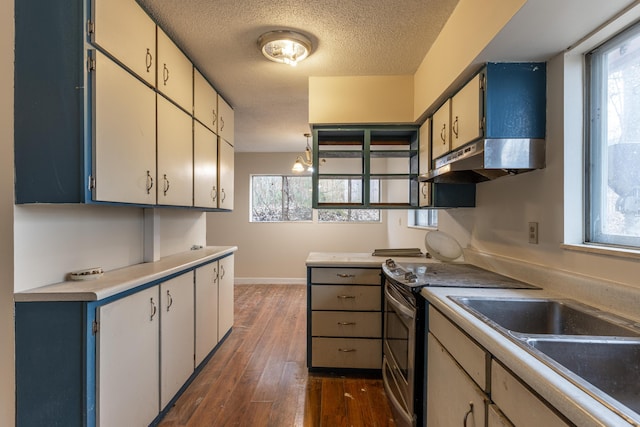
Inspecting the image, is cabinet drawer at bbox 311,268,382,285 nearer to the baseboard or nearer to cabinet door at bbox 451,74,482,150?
cabinet door at bbox 451,74,482,150

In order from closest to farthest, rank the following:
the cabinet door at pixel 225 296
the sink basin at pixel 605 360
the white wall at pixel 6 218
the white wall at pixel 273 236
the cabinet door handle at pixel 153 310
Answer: the sink basin at pixel 605 360, the white wall at pixel 6 218, the cabinet door handle at pixel 153 310, the cabinet door at pixel 225 296, the white wall at pixel 273 236

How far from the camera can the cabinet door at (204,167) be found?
2.51 meters

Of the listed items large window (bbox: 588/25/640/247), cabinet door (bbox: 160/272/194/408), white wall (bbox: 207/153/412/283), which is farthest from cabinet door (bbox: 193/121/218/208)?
white wall (bbox: 207/153/412/283)

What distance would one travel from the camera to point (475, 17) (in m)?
1.58

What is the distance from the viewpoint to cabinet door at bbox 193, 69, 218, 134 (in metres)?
2.49

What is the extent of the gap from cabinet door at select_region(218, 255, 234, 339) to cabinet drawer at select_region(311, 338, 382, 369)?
3.33ft

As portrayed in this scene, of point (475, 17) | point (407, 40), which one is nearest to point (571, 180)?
point (475, 17)

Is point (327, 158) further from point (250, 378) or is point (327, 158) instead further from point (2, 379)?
point (2, 379)

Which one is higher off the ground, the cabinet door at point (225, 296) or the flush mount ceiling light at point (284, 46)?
the flush mount ceiling light at point (284, 46)

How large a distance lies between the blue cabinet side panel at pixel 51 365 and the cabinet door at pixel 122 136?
53 centimetres

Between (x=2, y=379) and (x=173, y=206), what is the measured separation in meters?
1.16

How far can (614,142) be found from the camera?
1336 mm

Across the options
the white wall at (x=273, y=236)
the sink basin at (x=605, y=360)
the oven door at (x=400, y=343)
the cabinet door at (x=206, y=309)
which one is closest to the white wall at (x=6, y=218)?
the cabinet door at (x=206, y=309)

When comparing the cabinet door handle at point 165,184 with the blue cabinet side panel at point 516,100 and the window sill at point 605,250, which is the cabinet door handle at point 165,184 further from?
the window sill at point 605,250
